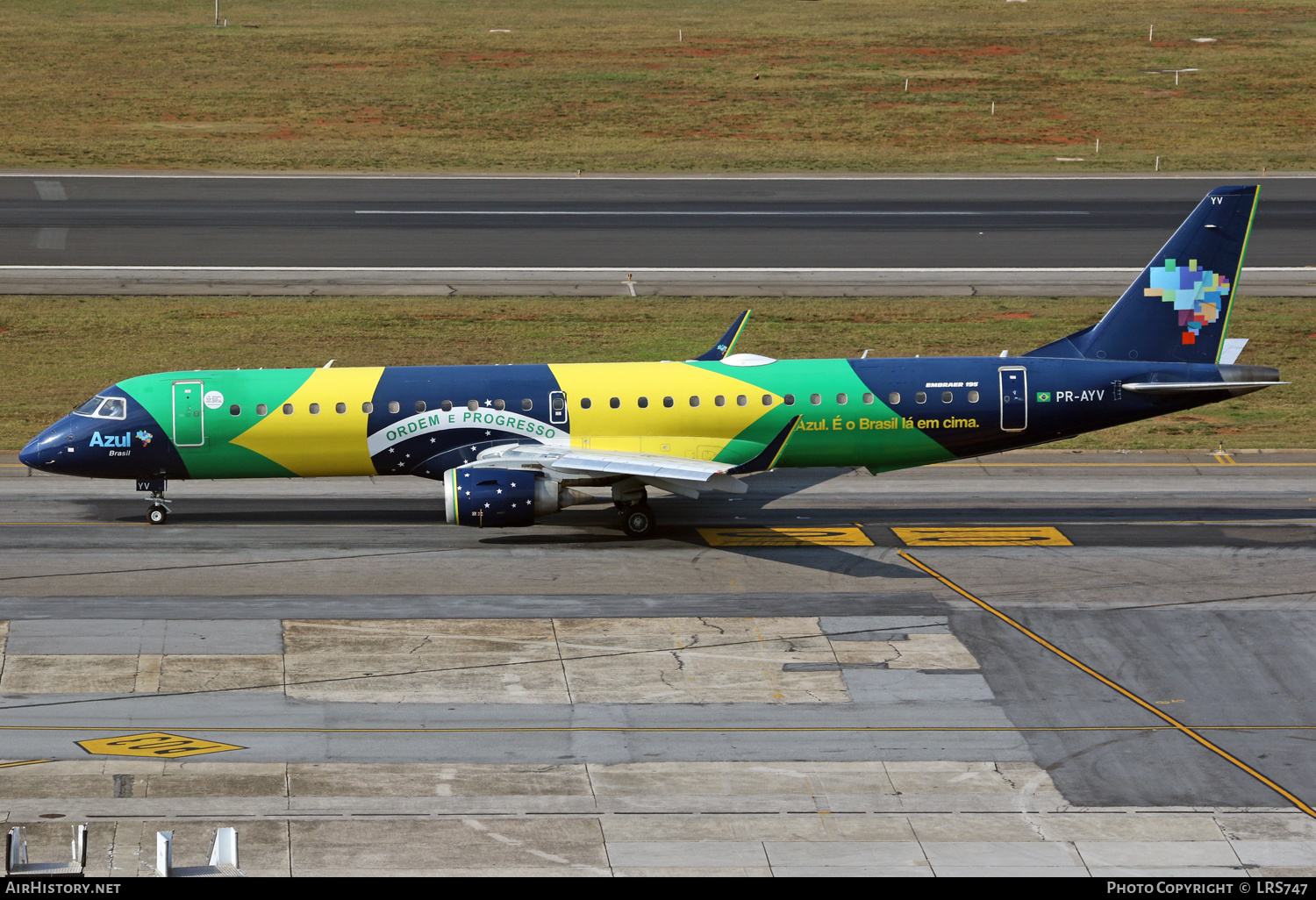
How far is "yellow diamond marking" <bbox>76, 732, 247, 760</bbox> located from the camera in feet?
68.0

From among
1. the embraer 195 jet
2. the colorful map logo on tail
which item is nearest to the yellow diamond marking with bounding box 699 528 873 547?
the embraer 195 jet

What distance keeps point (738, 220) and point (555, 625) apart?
39.7 m

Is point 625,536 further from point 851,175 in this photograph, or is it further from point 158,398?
point 851,175

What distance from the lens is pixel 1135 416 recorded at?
33.0 metres

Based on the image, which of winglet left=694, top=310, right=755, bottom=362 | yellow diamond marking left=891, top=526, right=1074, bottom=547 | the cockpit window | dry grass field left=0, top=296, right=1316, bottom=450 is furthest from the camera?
dry grass field left=0, top=296, right=1316, bottom=450

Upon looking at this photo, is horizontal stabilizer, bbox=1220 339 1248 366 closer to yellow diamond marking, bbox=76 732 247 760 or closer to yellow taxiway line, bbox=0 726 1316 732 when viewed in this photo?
yellow taxiway line, bbox=0 726 1316 732

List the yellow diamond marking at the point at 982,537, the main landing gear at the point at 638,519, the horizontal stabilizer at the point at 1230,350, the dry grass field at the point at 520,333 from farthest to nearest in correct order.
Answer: the dry grass field at the point at 520,333 < the horizontal stabilizer at the point at 1230,350 < the main landing gear at the point at 638,519 < the yellow diamond marking at the point at 982,537

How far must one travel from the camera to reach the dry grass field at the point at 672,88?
76.9 metres

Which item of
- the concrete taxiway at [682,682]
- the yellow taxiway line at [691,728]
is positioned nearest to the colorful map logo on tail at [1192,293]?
the concrete taxiway at [682,682]

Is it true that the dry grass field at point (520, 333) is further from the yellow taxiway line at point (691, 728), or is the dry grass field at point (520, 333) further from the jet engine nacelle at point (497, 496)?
the yellow taxiway line at point (691, 728)

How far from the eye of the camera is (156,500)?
108 ft

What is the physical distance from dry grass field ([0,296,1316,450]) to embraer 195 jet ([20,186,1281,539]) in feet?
30.8

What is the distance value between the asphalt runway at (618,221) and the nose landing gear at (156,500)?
80.6 ft

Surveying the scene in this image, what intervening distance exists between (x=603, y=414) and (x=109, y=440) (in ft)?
36.3
